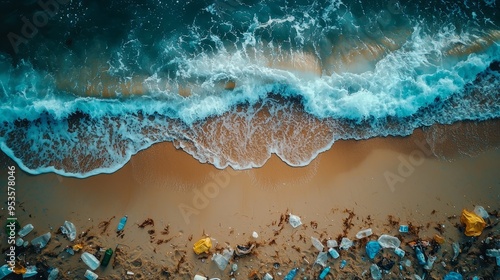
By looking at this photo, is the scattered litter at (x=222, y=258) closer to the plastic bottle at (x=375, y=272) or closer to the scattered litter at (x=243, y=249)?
the scattered litter at (x=243, y=249)

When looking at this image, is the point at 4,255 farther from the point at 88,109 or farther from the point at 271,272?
the point at 271,272

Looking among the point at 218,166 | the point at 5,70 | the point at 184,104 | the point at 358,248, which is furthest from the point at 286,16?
the point at 5,70

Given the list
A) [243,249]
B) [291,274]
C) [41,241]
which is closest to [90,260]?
[41,241]

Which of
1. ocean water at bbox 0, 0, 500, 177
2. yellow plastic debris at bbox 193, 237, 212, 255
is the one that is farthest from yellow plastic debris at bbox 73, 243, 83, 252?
yellow plastic debris at bbox 193, 237, 212, 255

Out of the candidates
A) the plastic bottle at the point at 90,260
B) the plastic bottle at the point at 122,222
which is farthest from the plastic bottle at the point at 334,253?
the plastic bottle at the point at 90,260

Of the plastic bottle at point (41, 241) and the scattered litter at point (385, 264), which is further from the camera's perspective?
the scattered litter at point (385, 264)

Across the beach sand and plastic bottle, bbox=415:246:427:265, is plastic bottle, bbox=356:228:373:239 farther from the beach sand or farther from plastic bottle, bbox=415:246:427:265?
plastic bottle, bbox=415:246:427:265
